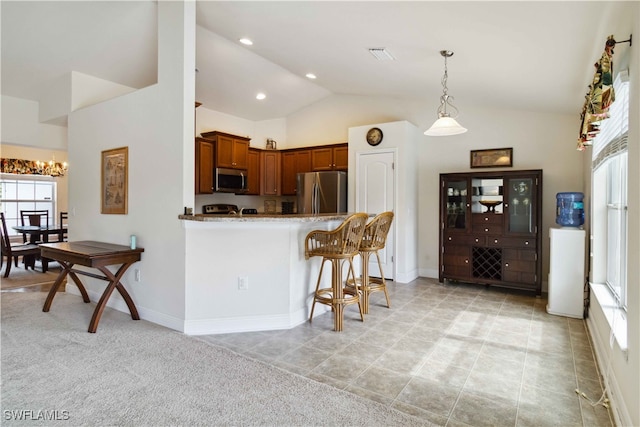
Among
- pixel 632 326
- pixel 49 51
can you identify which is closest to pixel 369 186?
pixel 632 326

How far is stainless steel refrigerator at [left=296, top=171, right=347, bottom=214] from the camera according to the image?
5758mm

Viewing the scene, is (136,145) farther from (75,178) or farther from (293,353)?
(293,353)

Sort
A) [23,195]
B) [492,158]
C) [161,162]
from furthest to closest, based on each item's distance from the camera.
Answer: [23,195], [492,158], [161,162]

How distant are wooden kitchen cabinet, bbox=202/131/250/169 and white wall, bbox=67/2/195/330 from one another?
6.03ft

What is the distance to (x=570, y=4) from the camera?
2037 millimetres

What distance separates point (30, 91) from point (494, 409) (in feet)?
21.0

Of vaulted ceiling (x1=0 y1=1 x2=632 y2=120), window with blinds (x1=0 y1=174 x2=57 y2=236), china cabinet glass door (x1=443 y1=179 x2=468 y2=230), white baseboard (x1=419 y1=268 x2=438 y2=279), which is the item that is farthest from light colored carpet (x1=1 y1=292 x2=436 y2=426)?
window with blinds (x1=0 y1=174 x2=57 y2=236)

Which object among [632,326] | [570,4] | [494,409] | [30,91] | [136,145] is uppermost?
[30,91]

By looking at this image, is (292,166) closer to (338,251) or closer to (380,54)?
(380,54)

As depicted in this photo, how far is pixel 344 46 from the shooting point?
3.54 metres

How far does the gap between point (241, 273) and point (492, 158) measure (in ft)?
12.7

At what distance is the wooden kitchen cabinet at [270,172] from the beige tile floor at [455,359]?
11.1 feet

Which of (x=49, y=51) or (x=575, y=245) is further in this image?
(x=49, y=51)

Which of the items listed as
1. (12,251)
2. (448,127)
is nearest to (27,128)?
(12,251)
